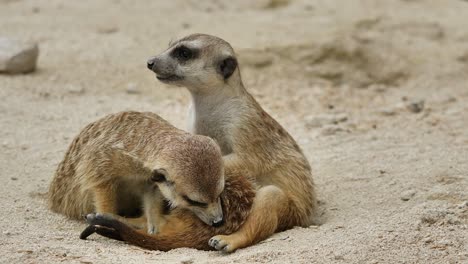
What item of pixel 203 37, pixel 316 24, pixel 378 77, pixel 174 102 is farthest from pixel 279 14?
pixel 203 37

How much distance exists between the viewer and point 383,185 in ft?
15.5

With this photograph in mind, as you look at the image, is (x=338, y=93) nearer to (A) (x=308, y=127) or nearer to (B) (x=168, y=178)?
(A) (x=308, y=127)

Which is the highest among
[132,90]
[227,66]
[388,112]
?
[227,66]

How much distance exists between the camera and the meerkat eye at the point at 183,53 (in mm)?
4480

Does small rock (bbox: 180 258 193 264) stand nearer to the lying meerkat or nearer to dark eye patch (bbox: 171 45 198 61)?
the lying meerkat

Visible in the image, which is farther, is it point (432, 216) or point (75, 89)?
point (75, 89)

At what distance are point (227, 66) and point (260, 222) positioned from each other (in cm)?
104

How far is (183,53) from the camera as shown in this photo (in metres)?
4.49

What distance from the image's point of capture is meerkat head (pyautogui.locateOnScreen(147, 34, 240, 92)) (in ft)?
14.6

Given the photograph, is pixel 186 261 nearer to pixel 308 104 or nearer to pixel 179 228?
pixel 179 228

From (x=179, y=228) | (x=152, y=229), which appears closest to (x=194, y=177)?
(x=179, y=228)

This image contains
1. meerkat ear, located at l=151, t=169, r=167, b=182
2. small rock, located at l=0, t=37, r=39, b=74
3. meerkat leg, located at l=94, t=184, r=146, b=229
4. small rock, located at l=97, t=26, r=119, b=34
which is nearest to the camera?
meerkat ear, located at l=151, t=169, r=167, b=182

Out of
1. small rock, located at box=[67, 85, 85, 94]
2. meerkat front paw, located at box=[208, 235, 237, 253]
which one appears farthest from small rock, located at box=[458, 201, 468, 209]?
small rock, located at box=[67, 85, 85, 94]

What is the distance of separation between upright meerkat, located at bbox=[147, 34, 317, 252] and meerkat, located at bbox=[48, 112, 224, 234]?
39 cm
